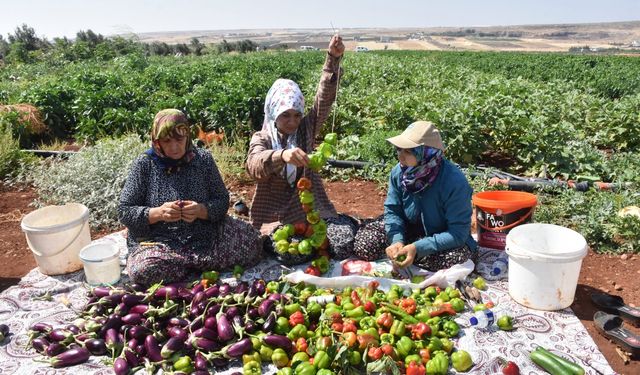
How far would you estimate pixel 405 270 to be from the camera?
3936 millimetres

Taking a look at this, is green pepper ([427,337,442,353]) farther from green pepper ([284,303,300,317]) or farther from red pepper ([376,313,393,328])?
green pepper ([284,303,300,317])

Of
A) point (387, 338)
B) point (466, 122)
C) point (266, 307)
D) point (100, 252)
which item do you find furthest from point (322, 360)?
point (466, 122)

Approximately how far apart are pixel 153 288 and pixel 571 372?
8.56ft

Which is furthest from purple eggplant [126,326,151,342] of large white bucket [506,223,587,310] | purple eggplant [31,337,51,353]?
large white bucket [506,223,587,310]

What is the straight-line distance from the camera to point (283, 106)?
401 centimetres

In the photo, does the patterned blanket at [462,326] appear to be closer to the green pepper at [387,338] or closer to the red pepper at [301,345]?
the red pepper at [301,345]

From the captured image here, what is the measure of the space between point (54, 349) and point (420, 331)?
2190 millimetres

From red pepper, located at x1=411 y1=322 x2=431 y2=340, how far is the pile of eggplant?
0.76 metres

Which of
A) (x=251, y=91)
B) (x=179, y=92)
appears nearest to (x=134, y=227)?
(x=251, y=91)

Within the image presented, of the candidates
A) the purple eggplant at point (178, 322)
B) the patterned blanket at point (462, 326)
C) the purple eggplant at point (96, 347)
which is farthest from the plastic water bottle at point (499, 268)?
the purple eggplant at point (96, 347)

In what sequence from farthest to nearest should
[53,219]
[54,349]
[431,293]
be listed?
1. [53,219]
2. [431,293]
3. [54,349]

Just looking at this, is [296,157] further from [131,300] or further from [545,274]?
[545,274]

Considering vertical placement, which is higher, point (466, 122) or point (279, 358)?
point (466, 122)

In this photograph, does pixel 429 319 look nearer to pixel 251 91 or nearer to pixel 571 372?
pixel 571 372
